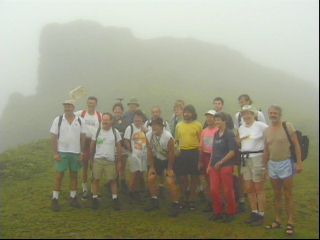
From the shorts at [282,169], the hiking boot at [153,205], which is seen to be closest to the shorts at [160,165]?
the hiking boot at [153,205]

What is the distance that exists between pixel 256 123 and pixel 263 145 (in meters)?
0.41

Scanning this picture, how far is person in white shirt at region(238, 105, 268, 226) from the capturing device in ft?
23.2

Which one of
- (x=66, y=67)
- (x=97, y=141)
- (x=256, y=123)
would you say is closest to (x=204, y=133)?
(x=256, y=123)

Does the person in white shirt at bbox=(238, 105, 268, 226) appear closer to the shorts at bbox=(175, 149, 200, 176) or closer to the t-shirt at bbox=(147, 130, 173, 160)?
the shorts at bbox=(175, 149, 200, 176)

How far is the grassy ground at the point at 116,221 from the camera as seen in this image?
6.74m

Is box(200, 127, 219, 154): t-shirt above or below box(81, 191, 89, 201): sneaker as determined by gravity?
above

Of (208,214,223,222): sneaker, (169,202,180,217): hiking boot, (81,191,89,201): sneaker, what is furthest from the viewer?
(81,191,89,201): sneaker

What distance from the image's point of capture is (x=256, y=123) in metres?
7.17

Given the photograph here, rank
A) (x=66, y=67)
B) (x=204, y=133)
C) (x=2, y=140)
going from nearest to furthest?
1. (x=204, y=133)
2. (x=2, y=140)
3. (x=66, y=67)

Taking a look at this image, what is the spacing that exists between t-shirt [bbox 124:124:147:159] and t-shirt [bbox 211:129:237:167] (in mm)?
1670

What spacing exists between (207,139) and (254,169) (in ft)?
3.83

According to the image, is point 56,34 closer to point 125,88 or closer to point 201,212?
point 125,88

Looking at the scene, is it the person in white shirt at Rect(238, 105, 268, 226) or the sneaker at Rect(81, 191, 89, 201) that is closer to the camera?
the person in white shirt at Rect(238, 105, 268, 226)

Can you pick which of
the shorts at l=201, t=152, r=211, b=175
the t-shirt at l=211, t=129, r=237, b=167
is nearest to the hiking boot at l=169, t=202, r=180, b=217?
the shorts at l=201, t=152, r=211, b=175
